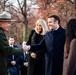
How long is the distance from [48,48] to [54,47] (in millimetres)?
188

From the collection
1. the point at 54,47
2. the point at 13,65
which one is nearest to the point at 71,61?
the point at 54,47

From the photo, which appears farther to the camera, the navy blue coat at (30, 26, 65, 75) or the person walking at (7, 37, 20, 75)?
the person walking at (7, 37, 20, 75)

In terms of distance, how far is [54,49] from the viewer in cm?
807

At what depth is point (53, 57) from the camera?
8.13 meters

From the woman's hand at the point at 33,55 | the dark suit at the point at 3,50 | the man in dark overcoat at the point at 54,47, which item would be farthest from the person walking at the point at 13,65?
the dark suit at the point at 3,50

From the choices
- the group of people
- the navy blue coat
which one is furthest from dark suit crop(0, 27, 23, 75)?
the navy blue coat

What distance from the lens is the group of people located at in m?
5.68

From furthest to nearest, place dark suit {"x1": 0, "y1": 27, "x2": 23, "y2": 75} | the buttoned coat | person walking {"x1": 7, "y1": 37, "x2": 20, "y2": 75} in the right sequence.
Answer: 1. person walking {"x1": 7, "y1": 37, "x2": 20, "y2": 75}
2. dark suit {"x1": 0, "y1": 27, "x2": 23, "y2": 75}
3. the buttoned coat

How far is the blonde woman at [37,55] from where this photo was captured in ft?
29.5

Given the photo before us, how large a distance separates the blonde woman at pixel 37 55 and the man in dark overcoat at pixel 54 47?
71 cm

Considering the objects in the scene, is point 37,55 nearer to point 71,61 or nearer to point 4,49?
point 4,49

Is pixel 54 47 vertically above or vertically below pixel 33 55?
above

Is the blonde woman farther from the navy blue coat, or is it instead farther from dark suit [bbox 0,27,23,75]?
dark suit [bbox 0,27,23,75]

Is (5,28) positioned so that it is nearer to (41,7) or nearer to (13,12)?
(41,7)
